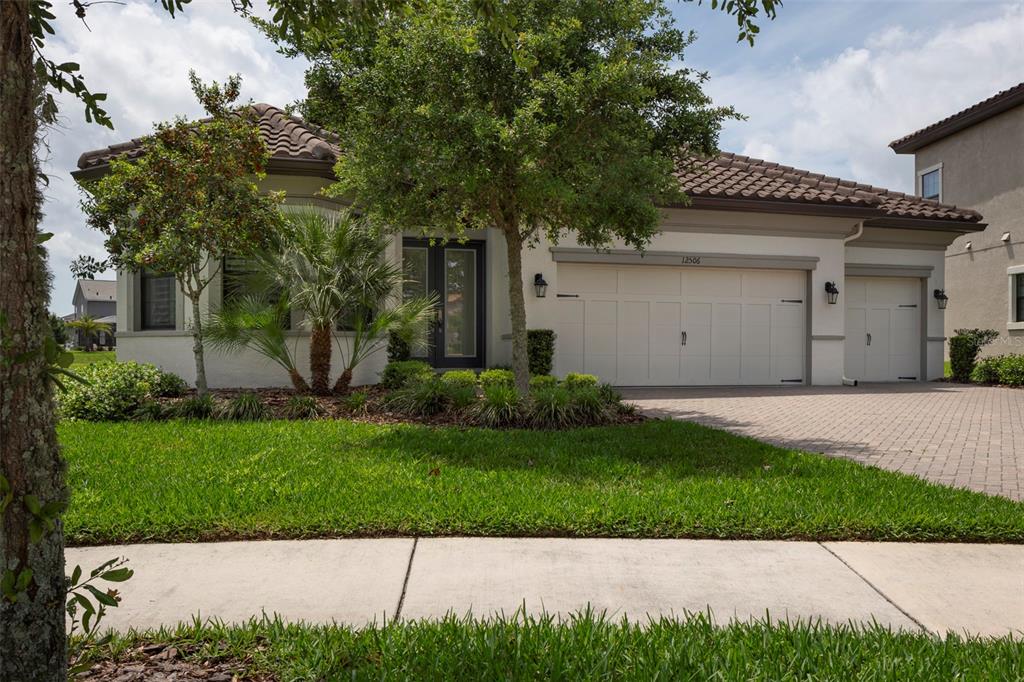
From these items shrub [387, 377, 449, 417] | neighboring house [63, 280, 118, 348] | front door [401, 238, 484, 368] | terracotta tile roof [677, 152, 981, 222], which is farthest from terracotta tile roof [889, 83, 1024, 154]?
neighboring house [63, 280, 118, 348]

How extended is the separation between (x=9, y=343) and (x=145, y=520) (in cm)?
310

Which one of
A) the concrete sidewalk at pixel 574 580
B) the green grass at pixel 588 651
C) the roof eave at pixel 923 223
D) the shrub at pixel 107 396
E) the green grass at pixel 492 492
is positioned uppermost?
the roof eave at pixel 923 223

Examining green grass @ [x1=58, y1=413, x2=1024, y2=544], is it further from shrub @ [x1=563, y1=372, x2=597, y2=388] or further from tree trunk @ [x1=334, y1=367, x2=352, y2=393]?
shrub @ [x1=563, y1=372, x2=597, y2=388]

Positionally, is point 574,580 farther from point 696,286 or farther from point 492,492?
point 696,286

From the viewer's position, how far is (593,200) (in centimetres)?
859

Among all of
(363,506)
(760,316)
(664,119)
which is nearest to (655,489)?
(363,506)

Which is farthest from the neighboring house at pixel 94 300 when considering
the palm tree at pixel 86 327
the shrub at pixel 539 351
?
the shrub at pixel 539 351

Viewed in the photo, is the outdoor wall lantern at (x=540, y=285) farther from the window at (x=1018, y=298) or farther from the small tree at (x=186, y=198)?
the window at (x=1018, y=298)

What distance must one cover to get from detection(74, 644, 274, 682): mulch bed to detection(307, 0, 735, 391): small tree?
5.86 metres

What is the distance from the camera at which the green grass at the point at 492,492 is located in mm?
4516

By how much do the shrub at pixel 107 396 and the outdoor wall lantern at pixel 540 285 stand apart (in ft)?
25.1

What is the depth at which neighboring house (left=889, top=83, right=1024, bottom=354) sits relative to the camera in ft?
64.1

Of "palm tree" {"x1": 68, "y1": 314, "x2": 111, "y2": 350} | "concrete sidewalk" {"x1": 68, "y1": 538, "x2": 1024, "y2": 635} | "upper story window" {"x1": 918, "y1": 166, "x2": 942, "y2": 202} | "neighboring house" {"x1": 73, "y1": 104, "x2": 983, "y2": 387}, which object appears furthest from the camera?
"palm tree" {"x1": 68, "y1": 314, "x2": 111, "y2": 350}

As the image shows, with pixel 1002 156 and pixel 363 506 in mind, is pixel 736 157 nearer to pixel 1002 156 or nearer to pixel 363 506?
pixel 1002 156
